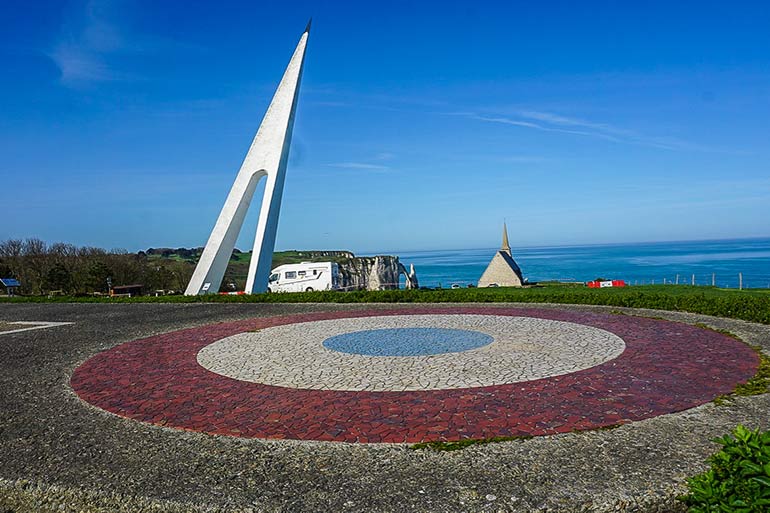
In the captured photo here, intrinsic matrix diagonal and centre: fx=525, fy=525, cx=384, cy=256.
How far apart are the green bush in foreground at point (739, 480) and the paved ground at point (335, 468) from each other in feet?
3.48

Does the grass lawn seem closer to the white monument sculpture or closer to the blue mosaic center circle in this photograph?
the white monument sculpture

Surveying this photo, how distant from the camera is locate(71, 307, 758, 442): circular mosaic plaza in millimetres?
4934

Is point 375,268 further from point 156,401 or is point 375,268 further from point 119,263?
point 156,401

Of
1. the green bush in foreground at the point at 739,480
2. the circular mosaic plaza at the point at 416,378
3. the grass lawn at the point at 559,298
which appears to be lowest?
the circular mosaic plaza at the point at 416,378

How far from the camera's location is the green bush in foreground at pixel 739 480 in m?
2.08

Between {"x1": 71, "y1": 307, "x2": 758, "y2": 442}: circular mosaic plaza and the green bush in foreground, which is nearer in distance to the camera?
the green bush in foreground

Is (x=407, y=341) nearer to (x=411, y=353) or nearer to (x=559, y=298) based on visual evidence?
(x=411, y=353)

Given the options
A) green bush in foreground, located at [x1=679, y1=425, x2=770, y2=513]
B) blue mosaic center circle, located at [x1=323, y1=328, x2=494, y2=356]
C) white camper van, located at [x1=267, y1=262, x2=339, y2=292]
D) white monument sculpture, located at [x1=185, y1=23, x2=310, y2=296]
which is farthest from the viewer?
white camper van, located at [x1=267, y1=262, x2=339, y2=292]

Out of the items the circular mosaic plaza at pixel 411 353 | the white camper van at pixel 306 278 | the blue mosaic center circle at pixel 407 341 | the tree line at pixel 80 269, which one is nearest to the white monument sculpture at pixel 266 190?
the circular mosaic plaza at pixel 411 353

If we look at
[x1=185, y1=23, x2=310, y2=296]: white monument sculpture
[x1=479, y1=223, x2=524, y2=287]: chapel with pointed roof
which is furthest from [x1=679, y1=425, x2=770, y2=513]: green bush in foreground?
[x1=479, y1=223, x2=524, y2=287]: chapel with pointed roof

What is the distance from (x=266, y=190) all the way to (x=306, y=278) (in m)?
9.07

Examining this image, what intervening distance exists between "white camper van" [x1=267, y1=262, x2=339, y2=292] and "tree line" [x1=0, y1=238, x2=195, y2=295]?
8709mm

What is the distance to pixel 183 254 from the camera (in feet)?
163

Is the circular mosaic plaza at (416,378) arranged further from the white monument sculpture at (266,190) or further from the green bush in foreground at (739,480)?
the white monument sculpture at (266,190)
